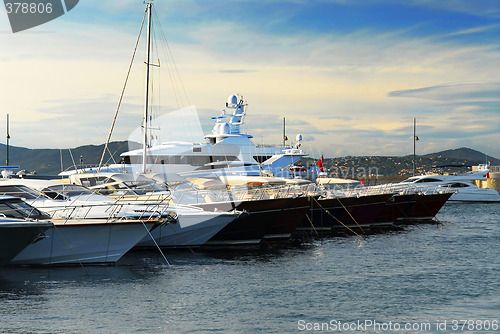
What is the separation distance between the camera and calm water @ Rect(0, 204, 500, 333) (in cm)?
1429

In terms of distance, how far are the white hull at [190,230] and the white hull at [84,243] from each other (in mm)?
3441

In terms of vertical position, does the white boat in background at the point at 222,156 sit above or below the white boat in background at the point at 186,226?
above

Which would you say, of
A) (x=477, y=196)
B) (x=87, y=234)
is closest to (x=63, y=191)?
(x=87, y=234)

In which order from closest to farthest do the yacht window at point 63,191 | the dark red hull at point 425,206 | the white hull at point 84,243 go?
the white hull at point 84,243 < the yacht window at point 63,191 < the dark red hull at point 425,206

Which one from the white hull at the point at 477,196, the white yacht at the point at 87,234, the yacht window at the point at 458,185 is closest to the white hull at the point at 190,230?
the white yacht at the point at 87,234

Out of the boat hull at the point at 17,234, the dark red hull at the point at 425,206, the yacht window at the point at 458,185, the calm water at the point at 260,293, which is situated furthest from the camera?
the yacht window at the point at 458,185

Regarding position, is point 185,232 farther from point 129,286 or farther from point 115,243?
point 129,286

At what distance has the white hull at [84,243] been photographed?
1988 cm

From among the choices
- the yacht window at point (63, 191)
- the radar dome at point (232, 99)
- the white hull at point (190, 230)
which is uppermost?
the radar dome at point (232, 99)

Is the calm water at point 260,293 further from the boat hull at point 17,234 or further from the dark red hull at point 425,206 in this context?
the dark red hull at point 425,206

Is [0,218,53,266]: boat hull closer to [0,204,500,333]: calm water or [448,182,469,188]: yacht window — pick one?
[0,204,500,333]: calm water

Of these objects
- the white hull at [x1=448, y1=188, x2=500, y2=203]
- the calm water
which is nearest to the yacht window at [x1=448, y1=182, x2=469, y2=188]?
the white hull at [x1=448, y1=188, x2=500, y2=203]

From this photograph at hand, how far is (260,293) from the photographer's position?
1731cm

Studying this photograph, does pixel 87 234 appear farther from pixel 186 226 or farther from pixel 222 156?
pixel 222 156
